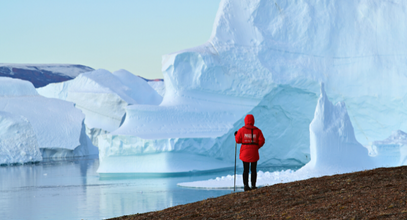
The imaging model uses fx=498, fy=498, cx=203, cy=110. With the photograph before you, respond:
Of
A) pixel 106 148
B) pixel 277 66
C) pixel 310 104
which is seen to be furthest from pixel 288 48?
pixel 106 148

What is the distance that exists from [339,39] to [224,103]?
15.1 ft

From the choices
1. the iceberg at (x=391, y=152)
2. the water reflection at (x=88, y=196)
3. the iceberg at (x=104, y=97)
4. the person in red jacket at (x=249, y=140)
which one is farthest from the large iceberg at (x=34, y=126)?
the person in red jacket at (x=249, y=140)

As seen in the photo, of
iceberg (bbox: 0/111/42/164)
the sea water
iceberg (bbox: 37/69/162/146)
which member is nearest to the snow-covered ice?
iceberg (bbox: 37/69/162/146)

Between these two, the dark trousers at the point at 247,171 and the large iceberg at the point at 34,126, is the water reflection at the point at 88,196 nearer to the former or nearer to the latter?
the dark trousers at the point at 247,171

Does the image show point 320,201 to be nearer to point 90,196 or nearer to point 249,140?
point 249,140

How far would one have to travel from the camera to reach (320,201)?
5070mm

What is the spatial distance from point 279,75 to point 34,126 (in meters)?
17.0

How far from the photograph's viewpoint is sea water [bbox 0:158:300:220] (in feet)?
28.5

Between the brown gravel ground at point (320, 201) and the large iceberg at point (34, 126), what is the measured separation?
21143 millimetres

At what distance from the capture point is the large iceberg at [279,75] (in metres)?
16.5

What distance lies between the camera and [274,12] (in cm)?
1784

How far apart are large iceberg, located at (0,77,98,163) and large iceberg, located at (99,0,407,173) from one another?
33.6 feet

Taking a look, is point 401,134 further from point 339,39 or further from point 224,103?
point 224,103

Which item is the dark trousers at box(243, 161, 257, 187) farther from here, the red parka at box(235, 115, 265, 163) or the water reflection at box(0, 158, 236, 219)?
the water reflection at box(0, 158, 236, 219)
